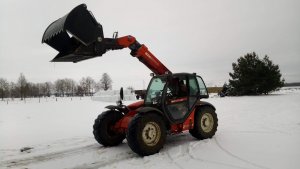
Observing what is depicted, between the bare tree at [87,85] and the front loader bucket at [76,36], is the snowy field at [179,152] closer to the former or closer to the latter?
the front loader bucket at [76,36]

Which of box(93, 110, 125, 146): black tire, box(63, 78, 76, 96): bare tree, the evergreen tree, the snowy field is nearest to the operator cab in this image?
the snowy field

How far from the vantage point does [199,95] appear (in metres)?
8.59

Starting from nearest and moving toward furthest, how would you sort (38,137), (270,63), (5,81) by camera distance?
(38,137) < (270,63) < (5,81)

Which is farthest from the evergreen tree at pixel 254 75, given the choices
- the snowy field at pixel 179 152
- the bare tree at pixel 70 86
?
the bare tree at pixel 70 86

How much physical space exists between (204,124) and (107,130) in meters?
2.83

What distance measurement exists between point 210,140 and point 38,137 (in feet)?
18.5

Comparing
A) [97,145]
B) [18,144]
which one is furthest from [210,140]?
[18,144]

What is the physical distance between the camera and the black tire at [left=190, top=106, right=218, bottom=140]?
27.1 ft

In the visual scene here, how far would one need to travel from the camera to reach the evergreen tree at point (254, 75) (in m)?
31.8

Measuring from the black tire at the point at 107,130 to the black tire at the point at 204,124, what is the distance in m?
2.12

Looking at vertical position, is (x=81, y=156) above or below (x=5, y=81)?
below

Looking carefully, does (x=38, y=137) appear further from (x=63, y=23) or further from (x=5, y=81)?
(x=5, y=81)

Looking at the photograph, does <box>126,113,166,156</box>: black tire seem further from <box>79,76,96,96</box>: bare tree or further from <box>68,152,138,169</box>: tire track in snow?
<box>79,76,96,96</box>: bare tree

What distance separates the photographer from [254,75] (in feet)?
106
